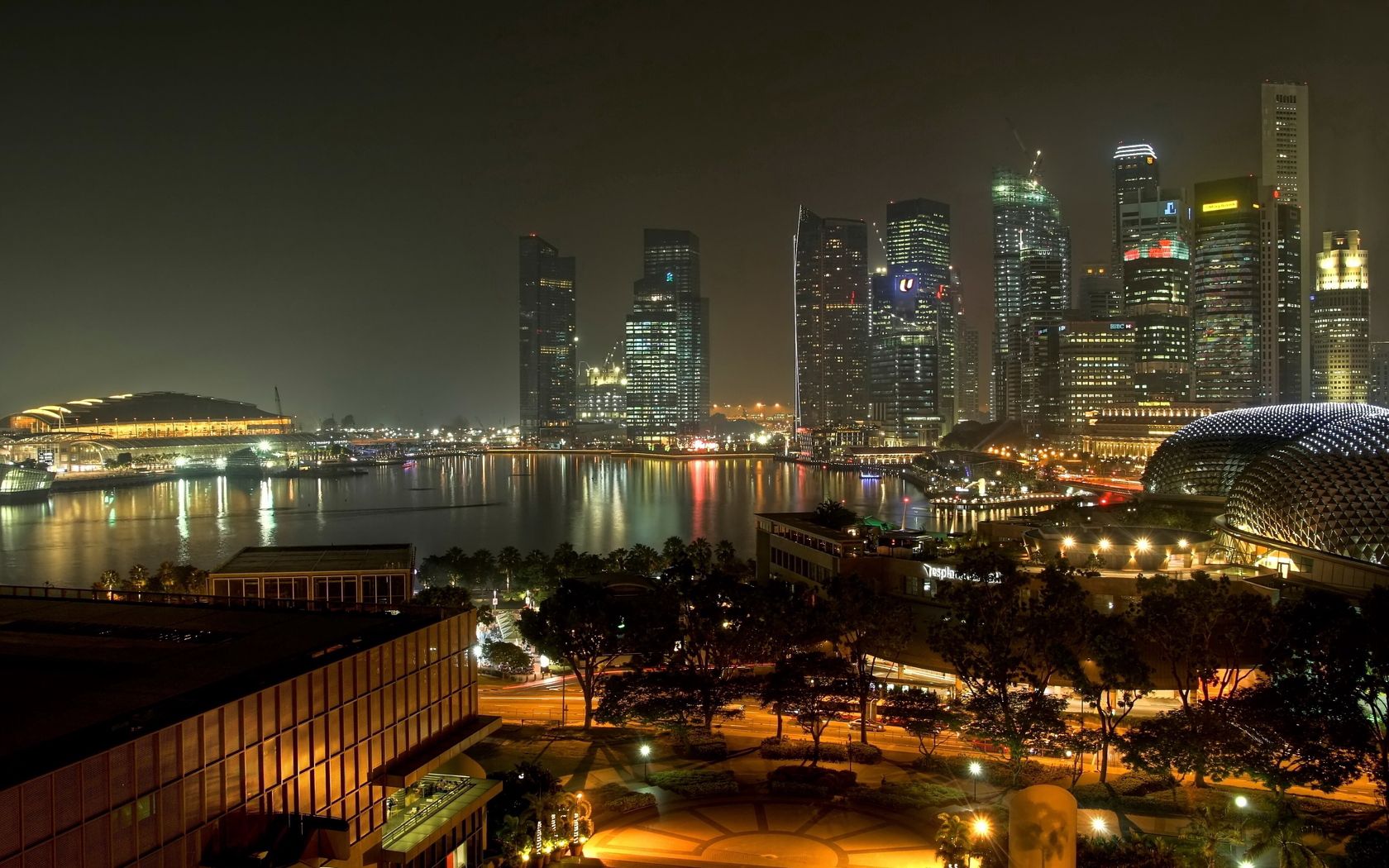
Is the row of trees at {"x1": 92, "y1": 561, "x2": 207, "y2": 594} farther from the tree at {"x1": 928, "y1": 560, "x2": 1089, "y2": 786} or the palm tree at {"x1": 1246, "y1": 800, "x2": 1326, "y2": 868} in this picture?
the palm tree at {"x1": 1246, "y1": 800, "x2": 1326, "y2": 868}

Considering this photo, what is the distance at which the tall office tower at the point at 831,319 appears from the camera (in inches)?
6890

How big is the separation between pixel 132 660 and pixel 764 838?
347 inches

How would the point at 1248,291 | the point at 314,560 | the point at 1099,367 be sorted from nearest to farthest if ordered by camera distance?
the point at 314,560 → the point at 1248,291 → the point at 1099,367

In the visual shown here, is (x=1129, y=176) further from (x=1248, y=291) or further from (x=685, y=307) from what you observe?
(x=685, y=307)

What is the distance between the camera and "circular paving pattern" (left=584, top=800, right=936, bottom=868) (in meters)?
13.8

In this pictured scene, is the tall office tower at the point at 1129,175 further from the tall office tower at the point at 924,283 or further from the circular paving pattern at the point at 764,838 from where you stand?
the circular paving pattern at the point at 764,838

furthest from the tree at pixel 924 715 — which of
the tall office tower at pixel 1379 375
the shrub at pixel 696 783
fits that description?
the tall office tower at pixel 1379 375

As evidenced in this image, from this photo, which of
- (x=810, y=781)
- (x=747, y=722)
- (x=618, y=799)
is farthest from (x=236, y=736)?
(x=747, y=722)

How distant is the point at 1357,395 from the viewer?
351 ft

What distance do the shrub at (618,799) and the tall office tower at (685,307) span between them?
159 meters

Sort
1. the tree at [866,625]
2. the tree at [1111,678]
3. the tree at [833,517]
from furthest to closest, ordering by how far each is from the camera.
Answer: the tree at [833,517], the tree at [866,625], the tree at [1111,678]

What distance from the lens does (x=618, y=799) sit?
1555 centimetres

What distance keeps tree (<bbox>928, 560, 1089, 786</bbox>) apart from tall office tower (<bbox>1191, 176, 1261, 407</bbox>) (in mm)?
96257

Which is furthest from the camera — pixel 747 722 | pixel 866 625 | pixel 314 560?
pixel 314 560
